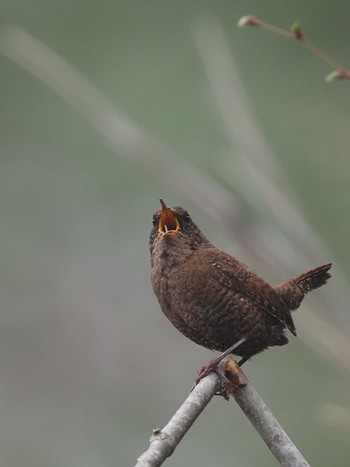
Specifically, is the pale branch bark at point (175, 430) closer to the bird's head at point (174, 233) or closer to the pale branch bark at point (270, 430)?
the pale branch bark at point (270, 430)

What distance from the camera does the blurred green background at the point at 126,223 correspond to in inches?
266

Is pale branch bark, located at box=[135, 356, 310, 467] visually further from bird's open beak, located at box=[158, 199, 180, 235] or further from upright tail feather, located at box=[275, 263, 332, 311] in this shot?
upright tail feather, located at box=[275, 263, 332, 311]

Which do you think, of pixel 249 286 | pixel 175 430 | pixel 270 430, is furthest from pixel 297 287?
pixel 175 430

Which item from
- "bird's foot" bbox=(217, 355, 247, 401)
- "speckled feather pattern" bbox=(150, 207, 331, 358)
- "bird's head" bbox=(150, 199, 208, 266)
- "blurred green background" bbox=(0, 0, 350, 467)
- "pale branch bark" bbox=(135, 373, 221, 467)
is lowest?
"pale branch bark" bbox=(135, 373, 221, 467)

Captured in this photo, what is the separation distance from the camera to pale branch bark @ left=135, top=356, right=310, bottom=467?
7.61ft

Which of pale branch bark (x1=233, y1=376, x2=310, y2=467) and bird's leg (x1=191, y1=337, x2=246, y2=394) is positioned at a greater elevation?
bird's leg (x1=191, y1=337, x2=246, y2=394)

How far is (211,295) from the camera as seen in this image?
3.51m

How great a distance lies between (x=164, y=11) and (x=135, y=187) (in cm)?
136

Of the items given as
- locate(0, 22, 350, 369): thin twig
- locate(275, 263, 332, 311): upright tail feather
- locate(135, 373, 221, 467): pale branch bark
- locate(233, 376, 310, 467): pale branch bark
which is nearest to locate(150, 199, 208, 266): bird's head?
locate(0, 22, 350, 369): thin twig

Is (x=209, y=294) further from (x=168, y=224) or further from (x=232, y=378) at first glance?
(x=232, y=378)

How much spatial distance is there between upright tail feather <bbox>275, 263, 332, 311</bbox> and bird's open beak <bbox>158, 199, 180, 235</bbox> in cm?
47

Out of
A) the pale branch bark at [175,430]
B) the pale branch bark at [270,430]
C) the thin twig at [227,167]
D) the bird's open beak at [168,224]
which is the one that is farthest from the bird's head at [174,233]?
the pale branch bark at [175,430]

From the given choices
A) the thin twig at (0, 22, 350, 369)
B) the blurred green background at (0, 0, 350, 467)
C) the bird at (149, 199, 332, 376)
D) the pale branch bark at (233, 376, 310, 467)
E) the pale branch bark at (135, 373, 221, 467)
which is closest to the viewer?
the pale branch bark at (135, 373, 221, 467)

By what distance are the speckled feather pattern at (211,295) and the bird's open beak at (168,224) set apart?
1 centimetres
